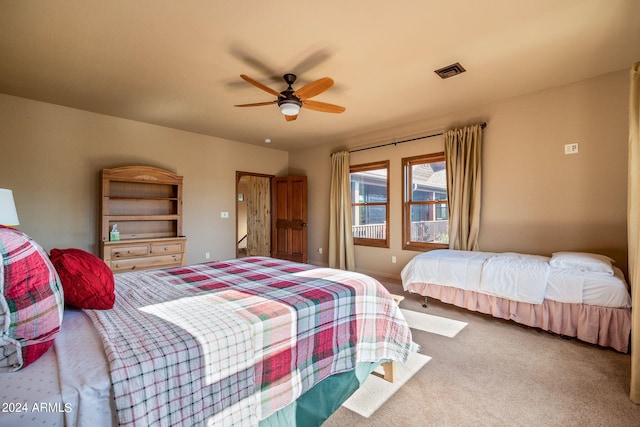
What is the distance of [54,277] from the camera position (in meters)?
1.13

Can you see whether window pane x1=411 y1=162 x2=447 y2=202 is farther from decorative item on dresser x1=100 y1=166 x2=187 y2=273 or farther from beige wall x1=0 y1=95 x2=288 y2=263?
decorative item on dresser x1=100 y1=166 x2=187 y2=273

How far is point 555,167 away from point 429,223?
5.63ft

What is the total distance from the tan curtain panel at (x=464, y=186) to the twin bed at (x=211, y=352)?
233cm

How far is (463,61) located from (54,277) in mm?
3349

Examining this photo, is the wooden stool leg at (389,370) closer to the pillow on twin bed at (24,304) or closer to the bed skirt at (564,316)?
the bed skirt at (564,316)

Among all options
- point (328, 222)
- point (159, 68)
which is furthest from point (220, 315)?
point (328, 222)

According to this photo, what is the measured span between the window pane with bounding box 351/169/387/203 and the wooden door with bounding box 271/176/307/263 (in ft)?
3.45

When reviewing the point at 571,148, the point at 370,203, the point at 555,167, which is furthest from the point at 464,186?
the point at 370,203

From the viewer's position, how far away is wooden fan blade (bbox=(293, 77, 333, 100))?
8.30ft

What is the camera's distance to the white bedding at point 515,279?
2.39 m

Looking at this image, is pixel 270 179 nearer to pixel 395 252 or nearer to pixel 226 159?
pixel 226 159

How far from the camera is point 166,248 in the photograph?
4277 millimetres

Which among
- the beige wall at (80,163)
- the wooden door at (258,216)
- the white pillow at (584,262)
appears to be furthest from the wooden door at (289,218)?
the white pillow at (584,262)

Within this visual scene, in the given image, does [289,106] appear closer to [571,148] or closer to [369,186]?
[369,186]
